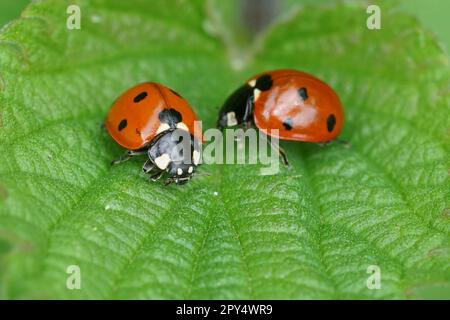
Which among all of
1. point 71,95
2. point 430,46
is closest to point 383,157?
point 430,46

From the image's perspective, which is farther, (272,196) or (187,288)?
(272,196)

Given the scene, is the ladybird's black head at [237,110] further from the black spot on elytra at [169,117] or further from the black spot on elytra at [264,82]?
the black spot on elytra at [169,117]

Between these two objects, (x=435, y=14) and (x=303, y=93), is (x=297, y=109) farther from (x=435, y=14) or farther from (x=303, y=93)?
(x=435, y=14)

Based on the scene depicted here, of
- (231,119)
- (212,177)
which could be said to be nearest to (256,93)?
(231,119)

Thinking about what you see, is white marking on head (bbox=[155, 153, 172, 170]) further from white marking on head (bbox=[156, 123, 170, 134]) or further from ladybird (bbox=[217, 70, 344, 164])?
ladybird (bbox=[217, 70, 344, 164])

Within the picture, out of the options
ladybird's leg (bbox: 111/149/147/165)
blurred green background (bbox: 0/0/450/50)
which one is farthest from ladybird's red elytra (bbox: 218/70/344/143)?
blurred green background (bbox: 0/0/450/50)

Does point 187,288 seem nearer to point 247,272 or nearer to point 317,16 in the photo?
point 247,272
